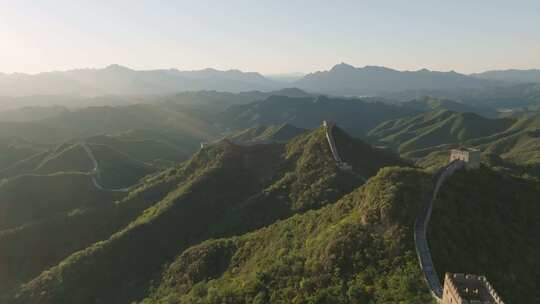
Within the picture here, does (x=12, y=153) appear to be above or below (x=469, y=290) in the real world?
below

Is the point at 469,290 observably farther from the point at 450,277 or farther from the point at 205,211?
the point at 205,211

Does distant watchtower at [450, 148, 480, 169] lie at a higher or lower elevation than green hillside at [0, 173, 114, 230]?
higher

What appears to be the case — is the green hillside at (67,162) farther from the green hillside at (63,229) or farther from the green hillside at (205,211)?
the green hillside at (205,211)

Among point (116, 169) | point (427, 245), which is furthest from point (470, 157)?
point (116, 169)

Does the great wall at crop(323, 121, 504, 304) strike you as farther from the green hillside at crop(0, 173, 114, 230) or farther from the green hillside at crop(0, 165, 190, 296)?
the green hillside at crop(0, 173, 114, 230)

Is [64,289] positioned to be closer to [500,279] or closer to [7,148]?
[500,279]

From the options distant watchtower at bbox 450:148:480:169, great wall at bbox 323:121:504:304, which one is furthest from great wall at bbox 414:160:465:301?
distant watchtower at bbox 450:148:480:169
